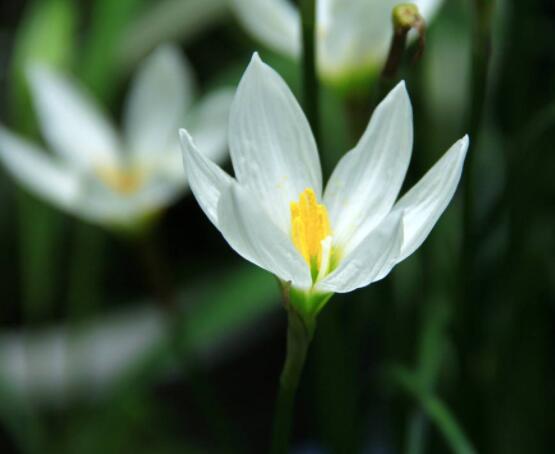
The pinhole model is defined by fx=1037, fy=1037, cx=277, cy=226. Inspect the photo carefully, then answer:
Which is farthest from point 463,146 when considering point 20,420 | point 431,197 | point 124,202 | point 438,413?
point 20,420

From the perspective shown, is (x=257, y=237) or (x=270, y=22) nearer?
(x=257, y=237)

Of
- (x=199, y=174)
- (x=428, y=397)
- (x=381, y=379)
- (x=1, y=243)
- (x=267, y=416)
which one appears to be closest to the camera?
(x=199, y=174)

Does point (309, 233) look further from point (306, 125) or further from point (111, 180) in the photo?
point (111, 180)

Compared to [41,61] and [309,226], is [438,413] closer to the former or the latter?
[309,226]

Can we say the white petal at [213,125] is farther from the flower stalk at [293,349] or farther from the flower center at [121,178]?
the flower stalk at [293,349]

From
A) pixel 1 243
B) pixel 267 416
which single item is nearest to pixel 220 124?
pixel 267 416

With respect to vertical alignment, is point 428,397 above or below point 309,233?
below

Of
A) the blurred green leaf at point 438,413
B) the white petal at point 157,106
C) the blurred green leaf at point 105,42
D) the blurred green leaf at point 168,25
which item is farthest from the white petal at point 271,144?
the blurred green leaf at point 168,25
